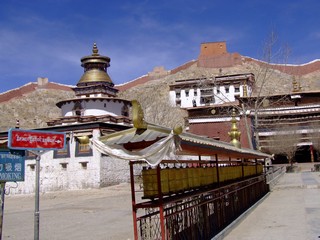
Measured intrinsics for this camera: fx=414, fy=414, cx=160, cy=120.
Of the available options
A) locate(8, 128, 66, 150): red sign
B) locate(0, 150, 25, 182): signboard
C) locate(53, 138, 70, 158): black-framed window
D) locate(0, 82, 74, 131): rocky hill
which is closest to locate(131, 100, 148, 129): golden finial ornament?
locate(8, 128, 66, 150): red sign

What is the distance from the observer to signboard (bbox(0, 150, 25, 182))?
5.68 meters

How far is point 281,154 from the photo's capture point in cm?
5169

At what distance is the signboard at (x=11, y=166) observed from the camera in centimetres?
568

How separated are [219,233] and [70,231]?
16.1 ft

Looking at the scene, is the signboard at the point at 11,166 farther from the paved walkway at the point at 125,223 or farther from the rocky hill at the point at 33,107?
the rocky hill at the point at 33,107

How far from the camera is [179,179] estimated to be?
7.84 m

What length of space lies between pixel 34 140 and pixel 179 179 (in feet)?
9.77

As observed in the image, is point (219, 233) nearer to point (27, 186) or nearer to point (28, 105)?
point (27, 186)

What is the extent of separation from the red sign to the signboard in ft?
0.64

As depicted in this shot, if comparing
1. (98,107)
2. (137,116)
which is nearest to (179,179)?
(137,116)

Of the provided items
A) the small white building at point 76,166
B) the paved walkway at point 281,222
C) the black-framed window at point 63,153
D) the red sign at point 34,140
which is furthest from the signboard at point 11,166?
the black-framed window at point 63,153

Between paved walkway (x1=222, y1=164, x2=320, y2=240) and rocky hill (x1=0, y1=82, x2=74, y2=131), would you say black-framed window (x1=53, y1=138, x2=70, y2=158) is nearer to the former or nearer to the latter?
paved walkway (x1=222, y1=164, x2=320, y2=240)

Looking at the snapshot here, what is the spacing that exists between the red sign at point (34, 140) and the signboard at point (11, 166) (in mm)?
194

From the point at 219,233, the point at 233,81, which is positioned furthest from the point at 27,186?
the point at 233,81
